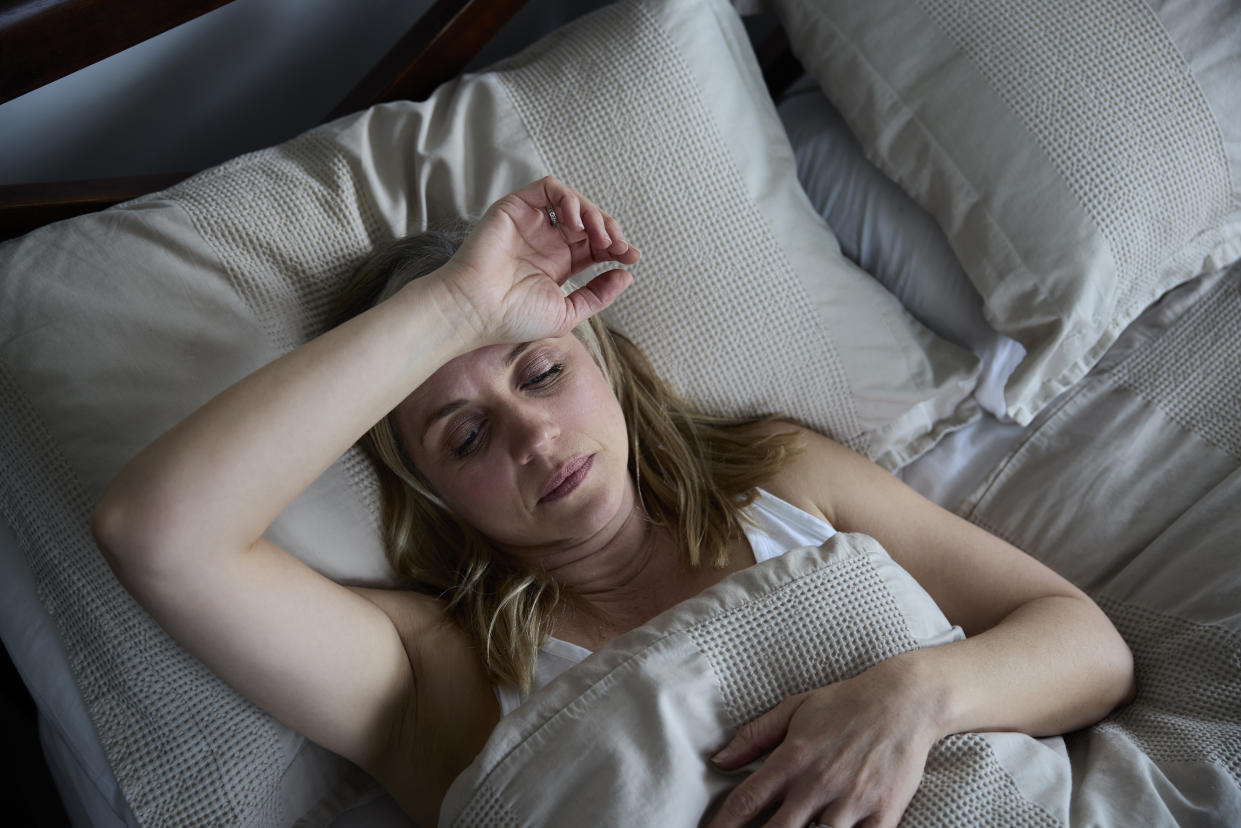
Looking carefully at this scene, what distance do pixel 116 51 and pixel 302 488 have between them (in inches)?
18.7

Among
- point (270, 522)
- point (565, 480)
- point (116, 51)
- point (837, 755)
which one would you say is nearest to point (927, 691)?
point (837, 755)

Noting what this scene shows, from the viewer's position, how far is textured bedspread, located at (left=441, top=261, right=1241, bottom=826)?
2.83 ft

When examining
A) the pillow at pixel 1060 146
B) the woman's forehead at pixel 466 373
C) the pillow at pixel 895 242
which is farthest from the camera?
the pillow at pixel 895 242

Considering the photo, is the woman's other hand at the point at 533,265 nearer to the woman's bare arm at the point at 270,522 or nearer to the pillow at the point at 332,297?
the woman's bare arm at the point at 270,522

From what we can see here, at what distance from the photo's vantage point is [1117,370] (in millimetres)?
1395

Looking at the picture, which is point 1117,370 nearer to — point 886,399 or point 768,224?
point 886,399

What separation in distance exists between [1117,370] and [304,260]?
111cm

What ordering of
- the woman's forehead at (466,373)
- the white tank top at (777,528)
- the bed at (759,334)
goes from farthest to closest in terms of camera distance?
1. the white tank top at (777,528)
2. the woman's forehead at (466,373)
3. the bed at (759,334)

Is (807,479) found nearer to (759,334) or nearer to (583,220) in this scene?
(759,334)

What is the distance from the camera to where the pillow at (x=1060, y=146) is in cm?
127

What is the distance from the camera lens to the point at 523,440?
101 centimetres

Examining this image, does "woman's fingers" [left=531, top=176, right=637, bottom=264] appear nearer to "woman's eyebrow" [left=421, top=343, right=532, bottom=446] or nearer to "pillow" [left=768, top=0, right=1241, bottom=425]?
"woman's eyebrow" [left=421, top=343, right=532, bottom=446]

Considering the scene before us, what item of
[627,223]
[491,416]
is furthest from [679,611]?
[627,223]

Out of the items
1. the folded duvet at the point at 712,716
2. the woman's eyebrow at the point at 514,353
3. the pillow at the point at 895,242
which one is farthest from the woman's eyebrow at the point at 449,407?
the pillow at the point at 895,242
